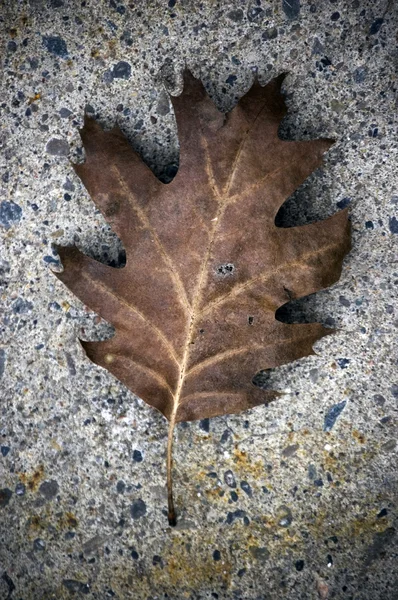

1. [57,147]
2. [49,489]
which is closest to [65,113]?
[57,147]

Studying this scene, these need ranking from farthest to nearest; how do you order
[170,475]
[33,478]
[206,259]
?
[33,478] < [170,475] < [206,259]

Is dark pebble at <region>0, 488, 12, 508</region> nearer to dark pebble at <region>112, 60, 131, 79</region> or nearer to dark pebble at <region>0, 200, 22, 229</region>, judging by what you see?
dark pebble at <region>0, 200, 22, 229</region>

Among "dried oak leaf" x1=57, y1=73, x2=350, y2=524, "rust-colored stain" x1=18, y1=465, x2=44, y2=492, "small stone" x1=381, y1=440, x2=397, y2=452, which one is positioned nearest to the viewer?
"dried oak leaf" x1=57, y1=73, x2=350, y2=524

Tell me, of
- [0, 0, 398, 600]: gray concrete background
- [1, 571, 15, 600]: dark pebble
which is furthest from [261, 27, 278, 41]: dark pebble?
[1, 571, 15, 600]: dark pebble

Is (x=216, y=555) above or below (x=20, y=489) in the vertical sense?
below

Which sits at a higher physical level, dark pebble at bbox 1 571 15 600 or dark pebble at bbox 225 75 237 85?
dark pebble at bbox 225 75 237 85

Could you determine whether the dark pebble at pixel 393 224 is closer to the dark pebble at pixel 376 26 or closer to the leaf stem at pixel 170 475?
the dark pebble at pixel 376 26

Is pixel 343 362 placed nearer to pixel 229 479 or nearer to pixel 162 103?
pixel 229 479
